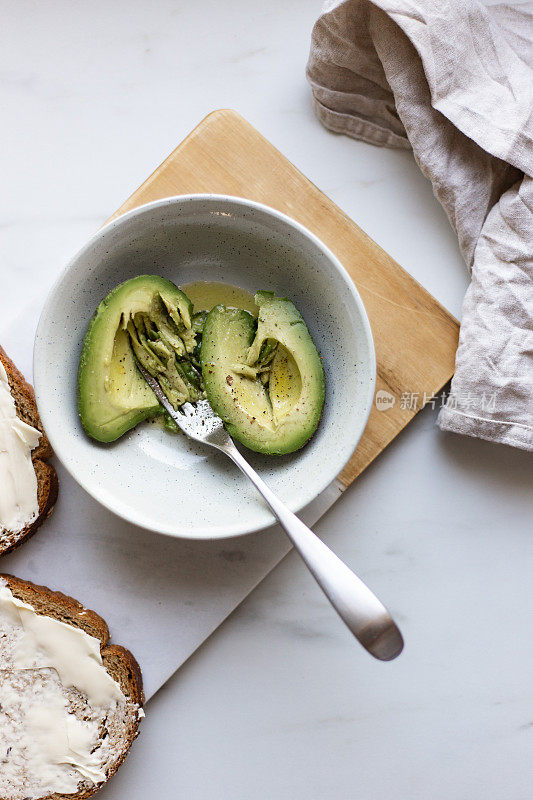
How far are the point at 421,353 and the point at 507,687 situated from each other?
724 millimetres

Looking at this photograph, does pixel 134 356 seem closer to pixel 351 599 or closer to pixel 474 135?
pixel 351 599

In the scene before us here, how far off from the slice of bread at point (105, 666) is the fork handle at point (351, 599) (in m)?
0.46

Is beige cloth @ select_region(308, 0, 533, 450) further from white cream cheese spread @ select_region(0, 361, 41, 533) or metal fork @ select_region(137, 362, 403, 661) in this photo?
Result: white cream cheese spread @ select_region(0, 361, 41, 533)


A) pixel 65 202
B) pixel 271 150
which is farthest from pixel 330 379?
pixel 65 202

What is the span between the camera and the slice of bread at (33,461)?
4.33ft

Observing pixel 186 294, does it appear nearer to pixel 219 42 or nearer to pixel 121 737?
pixel 219 42

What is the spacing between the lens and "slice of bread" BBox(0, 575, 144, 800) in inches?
52.3

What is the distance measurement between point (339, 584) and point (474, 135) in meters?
0.88

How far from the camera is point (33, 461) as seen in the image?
134cm

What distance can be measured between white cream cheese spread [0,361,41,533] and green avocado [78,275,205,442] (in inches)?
6.5

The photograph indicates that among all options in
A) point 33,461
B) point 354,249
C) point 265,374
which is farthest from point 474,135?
point 33,461

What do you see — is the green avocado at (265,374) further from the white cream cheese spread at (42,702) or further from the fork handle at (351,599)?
→ the white cream cheese spread at (42,702)

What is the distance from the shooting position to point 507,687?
1.46m

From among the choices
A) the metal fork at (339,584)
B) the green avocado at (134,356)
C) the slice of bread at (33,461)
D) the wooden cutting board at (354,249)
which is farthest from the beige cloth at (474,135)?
the slice of bread at (33,461)
